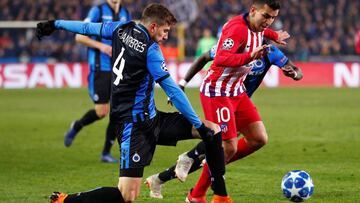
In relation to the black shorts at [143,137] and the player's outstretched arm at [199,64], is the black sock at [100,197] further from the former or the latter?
the player's outstretched arm at [199,64]

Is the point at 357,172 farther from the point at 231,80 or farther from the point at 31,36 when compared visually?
the point at 31,36

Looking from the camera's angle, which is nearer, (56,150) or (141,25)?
(141,25)

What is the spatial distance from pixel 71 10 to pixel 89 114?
19.9 metres

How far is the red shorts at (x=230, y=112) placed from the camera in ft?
26.4

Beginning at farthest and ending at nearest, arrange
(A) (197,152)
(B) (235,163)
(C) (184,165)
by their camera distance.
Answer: (B) (235,163) → (A) (197,152) → (C) (184,165)

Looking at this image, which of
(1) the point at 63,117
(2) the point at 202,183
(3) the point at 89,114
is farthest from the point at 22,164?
(1) the point at 63,117

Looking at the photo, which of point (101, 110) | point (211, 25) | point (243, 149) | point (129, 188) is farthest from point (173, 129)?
point (211, 25)

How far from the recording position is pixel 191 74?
8.78m

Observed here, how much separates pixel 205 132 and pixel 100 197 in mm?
1089

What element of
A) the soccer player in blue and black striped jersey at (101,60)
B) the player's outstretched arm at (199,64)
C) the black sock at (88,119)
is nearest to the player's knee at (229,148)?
the player's outstretched arm at (199,64)

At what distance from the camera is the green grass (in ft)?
29.2

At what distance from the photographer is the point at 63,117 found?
18.5 m

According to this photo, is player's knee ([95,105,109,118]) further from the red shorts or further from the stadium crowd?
the stadium crowd

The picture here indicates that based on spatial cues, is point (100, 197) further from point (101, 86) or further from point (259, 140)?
point (101, 86)
